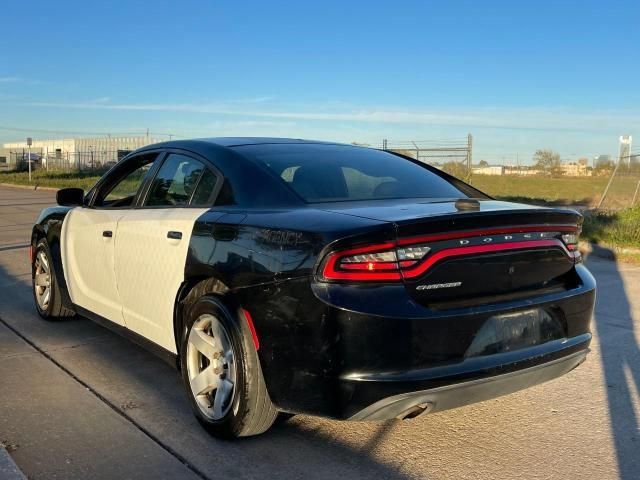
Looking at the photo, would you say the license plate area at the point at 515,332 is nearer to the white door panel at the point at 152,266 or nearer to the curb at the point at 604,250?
the white door panel at the point at 152,266

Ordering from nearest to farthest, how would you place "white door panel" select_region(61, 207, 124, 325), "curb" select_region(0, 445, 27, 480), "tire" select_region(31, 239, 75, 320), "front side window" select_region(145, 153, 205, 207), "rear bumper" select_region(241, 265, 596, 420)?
"rear bumper" select_region(241, 265, 596, 420) → "curb" select_region(0, 445, 27, 480) → "front side window" select_region(145, 153, 205, 207) → "white door panel" select_region(61, 207, 124, 325) → "tire" select_region(31, 239, 75, 320)

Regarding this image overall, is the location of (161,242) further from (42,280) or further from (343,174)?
(42,280)

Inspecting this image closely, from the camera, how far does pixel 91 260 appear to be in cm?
481

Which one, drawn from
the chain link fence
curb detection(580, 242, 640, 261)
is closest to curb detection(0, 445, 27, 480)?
curb detection(580, 242, 640, 261)

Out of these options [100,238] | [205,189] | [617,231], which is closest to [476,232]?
[205,189]

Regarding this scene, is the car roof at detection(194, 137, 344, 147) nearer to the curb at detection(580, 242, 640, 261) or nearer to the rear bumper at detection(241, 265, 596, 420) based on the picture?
the rear bumper at detection(241, 265, 596, 420)

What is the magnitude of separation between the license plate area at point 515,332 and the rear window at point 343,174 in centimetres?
97

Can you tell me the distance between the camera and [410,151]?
767 inches

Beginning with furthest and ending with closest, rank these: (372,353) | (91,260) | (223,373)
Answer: (91,260)
(223,373)
(372,353)

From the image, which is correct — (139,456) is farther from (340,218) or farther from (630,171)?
(630,171)

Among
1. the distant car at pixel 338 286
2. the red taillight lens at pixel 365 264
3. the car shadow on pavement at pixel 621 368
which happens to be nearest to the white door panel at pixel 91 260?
the distant car at pixel 338 286

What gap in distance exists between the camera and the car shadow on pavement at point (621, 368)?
3.32m

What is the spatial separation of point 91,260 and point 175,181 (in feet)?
3.62

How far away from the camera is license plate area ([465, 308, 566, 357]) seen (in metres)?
2.96
